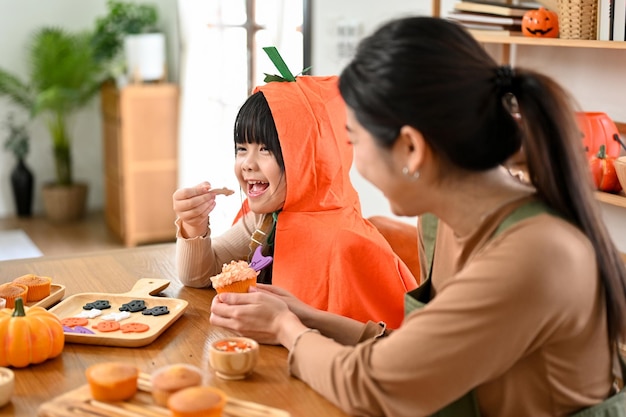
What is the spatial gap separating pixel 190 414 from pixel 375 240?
0.90 m

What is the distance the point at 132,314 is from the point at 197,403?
554 mm

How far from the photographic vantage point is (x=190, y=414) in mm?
1210

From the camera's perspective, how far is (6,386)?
1.35m

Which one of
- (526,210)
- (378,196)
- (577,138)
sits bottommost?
(378,196)

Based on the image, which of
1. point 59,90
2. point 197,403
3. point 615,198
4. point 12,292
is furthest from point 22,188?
point 197,403

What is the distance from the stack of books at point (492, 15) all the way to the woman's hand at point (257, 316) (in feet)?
6.74

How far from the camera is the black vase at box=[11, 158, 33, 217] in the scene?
6.68m

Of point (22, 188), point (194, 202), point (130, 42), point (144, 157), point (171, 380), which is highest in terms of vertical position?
point (130, 42)

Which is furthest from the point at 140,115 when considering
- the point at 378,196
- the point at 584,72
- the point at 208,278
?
the point at 208,278

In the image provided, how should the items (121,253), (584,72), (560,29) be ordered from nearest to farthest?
(121,253) < (560,29) < (584,72)

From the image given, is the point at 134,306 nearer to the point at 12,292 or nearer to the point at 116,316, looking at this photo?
the point at 116,316

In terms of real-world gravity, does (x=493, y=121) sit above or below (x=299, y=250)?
above

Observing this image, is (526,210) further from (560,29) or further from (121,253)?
(560,29)

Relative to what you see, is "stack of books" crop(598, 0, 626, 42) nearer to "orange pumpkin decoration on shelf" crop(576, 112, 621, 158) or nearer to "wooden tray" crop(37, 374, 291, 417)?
"orange pumpkin decoration on shelf" crop(576, 112, 621, 158)
